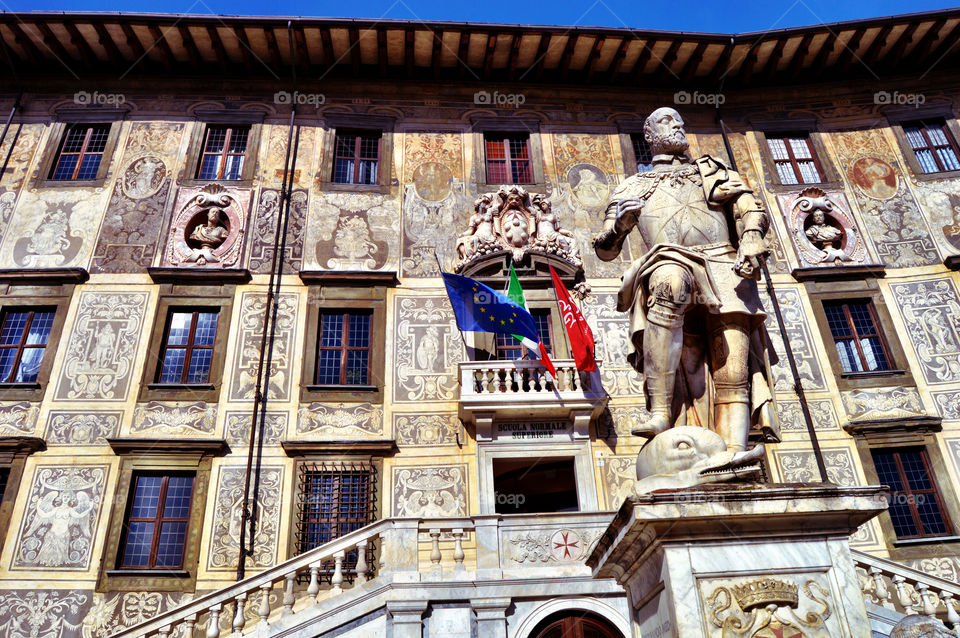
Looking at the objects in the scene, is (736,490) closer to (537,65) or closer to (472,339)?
(472,339)

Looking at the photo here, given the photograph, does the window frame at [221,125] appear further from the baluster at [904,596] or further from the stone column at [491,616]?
the baluster at [904,596]

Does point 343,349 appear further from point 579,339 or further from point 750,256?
point 750,256

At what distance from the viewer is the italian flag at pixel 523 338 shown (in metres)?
13.9

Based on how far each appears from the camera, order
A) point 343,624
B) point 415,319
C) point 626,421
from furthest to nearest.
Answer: point 415,319 → point 626,421 → point 343,624

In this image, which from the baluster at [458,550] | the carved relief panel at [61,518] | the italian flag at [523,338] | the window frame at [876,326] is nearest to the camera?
the baluster at [458,550]

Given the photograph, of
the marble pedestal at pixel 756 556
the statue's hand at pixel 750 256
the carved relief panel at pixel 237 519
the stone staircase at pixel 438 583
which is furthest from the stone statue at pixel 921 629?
the carved relief panel at pixel 237 519

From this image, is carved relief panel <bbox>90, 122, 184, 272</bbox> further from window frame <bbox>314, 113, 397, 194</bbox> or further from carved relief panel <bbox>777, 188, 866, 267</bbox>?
carved relief panel <bbox>777, 188, 866, 267</bbox>

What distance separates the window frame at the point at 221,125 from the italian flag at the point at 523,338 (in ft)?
22.1

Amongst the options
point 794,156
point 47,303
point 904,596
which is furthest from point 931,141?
point 47,303

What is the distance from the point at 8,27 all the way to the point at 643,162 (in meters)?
15.5

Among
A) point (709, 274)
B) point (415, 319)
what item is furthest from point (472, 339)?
point (709, 274)

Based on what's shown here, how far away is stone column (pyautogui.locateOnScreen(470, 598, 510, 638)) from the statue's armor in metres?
7.24

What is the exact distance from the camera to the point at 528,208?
1670 centimetres

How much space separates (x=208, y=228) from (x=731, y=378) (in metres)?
14.0
